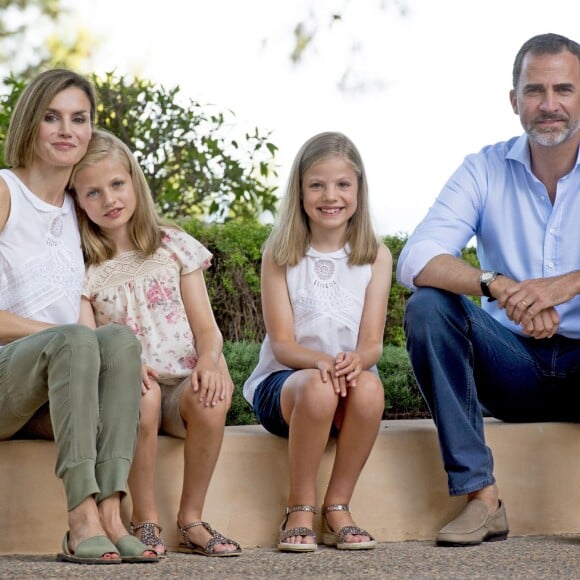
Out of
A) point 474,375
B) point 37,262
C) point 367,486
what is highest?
point 37,262

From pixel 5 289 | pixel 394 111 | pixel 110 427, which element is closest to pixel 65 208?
pixel 5 289

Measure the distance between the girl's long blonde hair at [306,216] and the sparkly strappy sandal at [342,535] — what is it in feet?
2.78

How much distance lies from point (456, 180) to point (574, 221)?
44 cm

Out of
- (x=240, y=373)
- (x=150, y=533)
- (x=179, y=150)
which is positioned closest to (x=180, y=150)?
(x=179, y=150)

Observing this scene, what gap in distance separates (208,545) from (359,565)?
1.61ft

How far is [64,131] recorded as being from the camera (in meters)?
3.60

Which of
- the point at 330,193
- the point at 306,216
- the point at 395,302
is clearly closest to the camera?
the point at 330,193

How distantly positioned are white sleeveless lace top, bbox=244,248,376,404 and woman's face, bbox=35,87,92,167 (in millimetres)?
825

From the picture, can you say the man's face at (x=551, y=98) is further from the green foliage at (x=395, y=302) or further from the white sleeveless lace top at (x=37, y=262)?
the green foliage at (x=395, y=302)

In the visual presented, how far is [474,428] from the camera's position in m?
3.48

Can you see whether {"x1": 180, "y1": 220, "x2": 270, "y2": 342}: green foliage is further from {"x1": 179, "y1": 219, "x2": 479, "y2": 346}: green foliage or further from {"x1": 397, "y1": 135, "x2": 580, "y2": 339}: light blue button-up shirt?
{"x1": 397, "y1": 135, "x2": 580, "y2": 339}: light blue button-up shirt

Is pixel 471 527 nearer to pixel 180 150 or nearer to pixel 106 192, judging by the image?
pixel 106 192

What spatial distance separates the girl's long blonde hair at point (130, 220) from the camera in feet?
12.1

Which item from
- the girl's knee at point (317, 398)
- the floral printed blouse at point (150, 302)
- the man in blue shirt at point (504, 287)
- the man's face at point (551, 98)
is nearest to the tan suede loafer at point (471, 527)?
the man in blue shirt at point (504, 287)
